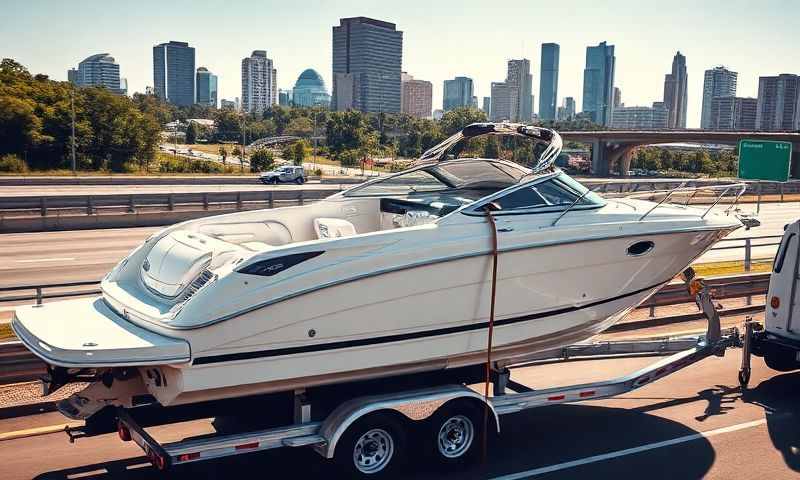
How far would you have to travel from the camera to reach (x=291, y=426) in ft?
22.5

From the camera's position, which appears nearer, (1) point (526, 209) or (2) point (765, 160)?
(1) point (526, 209)

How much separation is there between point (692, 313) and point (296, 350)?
957cm

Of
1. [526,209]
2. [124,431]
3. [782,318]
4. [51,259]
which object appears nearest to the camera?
[124,431]

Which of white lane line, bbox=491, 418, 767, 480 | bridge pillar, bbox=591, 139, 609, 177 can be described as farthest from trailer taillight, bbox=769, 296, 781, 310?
bridge pillar, bbox=591, 139, 609, 177

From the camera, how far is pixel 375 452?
700cm

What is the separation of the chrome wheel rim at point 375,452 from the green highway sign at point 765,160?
23.9 meters

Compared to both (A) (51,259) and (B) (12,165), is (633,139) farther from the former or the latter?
(A) (51,259)

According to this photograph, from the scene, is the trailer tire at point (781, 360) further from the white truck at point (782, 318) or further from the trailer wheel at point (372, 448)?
the trailer wheel at point (372, 448)

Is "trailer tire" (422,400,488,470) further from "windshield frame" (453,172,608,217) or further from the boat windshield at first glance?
the boat windshield

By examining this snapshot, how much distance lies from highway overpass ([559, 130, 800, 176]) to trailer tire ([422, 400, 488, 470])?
6060cm

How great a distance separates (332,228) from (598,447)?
351cm

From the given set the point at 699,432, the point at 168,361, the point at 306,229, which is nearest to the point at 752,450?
the point at 699,432

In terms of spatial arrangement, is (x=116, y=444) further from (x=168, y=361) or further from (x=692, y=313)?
(x=692, y=313)

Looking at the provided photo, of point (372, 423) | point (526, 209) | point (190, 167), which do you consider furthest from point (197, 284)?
point (190, 167)
